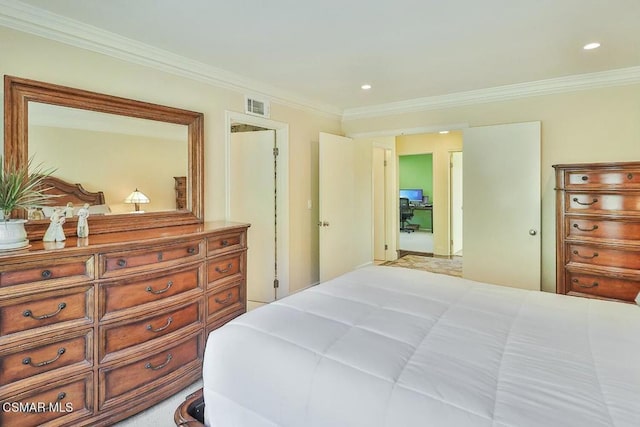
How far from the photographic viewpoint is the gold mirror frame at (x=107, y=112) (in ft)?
6.68

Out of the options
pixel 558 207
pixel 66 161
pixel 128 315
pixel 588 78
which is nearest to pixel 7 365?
pixel 128 315

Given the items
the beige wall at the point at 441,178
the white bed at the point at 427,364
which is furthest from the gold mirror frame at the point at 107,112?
the beige wall at the point at 441,178

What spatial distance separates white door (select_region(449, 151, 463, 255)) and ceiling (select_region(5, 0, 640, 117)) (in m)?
3.48

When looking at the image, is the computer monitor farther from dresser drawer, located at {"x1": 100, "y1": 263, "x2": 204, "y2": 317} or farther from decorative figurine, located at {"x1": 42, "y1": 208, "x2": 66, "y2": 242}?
decorative figurine, located at {"x1": 42, "y1": 208, "x2": 66, "y2": 242}

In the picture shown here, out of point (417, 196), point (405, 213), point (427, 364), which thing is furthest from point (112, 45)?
point (417, 196)

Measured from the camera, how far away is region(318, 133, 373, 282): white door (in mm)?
4466

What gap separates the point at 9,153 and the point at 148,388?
1.64m

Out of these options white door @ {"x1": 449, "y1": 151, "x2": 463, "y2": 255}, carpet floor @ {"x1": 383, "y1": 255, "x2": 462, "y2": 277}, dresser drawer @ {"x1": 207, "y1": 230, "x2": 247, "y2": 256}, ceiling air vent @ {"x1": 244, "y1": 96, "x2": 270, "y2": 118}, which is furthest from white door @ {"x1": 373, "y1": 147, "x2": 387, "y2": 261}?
dresser drawer @ {"x1": 207, "y1": 230, "x2": 247, "y2": 256}

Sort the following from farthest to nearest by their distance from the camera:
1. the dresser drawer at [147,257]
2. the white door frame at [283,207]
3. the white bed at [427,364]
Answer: the white door frame at [283,207] < the dresser drawer at [147,257] < the white bed at [427,364]

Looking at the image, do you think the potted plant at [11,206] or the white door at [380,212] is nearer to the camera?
the potted plant at [11,206]

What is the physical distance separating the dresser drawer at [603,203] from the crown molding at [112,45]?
3146 millimetres

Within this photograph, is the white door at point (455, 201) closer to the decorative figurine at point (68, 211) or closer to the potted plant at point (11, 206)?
the decorative figurine at point (68, 211)

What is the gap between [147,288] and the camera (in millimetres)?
2121

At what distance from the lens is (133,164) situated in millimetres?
2660
